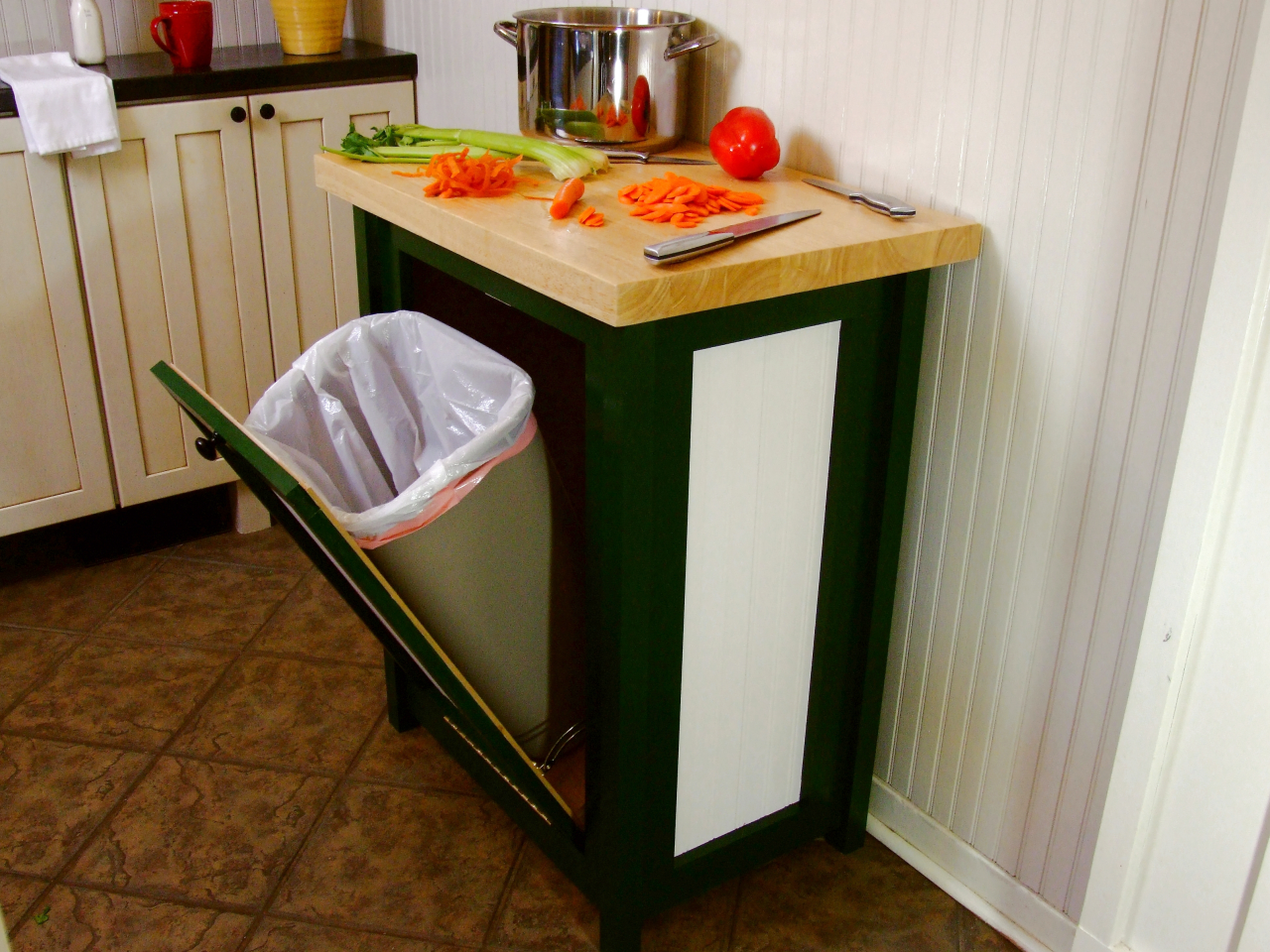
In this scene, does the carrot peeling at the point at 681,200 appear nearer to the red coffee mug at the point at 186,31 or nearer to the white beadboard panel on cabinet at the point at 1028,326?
the white beadboard panel on cabinet at the point at 1028,326

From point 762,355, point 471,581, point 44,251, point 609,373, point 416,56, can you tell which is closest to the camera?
point 609,373

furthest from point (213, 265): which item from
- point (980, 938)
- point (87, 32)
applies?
point (980, 938)

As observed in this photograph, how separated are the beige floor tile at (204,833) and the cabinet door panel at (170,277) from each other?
0.78 meters

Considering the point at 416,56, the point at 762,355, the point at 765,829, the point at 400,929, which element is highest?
the point at 416,56

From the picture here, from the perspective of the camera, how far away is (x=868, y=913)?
1.65m

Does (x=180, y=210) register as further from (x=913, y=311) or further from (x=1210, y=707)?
(x=1210, y=707)

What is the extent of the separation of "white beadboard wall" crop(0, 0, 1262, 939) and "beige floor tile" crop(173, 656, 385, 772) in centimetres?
91

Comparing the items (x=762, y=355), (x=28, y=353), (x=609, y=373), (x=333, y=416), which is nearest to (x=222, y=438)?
(x=333, y=416)

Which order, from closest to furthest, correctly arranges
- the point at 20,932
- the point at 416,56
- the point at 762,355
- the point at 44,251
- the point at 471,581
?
the point at 762,355 < the point at 471,581 < the point at 20,932 < the point at 44,251 < the point at 416,56

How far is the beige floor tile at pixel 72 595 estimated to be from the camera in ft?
7.57

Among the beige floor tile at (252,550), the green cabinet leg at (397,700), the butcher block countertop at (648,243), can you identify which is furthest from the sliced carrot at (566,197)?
the beige floor tile at (252,550)

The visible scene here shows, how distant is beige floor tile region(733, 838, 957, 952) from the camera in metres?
1.60

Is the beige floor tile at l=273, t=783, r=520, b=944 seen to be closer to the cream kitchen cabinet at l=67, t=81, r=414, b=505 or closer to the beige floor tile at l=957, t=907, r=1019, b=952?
the beige floor tile at l=957, t=907, r=1019, b=952

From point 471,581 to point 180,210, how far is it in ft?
4.15
